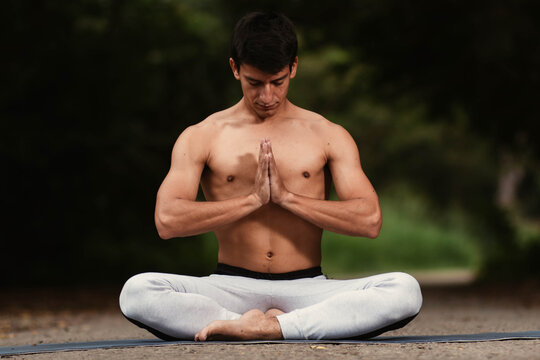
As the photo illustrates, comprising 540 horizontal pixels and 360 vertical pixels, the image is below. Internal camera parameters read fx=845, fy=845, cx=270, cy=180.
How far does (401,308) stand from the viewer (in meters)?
4.14

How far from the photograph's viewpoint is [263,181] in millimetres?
4125

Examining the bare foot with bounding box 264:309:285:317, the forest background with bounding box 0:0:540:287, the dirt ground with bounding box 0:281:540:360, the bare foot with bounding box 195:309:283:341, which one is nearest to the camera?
the dirt ground with bounding box 0:281:540:360

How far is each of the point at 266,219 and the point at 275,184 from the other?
29 centimetres

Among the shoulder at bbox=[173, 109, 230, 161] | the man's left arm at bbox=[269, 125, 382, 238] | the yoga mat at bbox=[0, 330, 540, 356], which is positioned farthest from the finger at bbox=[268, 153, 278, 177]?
the yoga mat at bbox=[0, 330, 540, 356]

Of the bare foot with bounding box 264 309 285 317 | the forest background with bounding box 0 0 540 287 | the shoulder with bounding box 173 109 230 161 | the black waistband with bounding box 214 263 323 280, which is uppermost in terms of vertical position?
the forest background with bounding box 0 0 540 287

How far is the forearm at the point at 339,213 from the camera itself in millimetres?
4152

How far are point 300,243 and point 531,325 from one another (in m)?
2.62

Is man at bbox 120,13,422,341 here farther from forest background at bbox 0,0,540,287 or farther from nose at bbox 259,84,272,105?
forest background at bbox 0,0,540,287

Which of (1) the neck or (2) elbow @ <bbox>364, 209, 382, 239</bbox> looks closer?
(2) elbow @ <bbox>364, 209, 382, 239</bbox>

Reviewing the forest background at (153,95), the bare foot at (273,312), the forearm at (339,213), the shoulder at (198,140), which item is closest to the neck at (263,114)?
the shoulder at (198,140)

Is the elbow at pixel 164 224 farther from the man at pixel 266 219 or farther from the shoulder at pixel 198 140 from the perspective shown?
the shoulder at pixel 198 140

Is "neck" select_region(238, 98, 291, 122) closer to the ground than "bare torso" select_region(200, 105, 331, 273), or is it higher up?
higher up

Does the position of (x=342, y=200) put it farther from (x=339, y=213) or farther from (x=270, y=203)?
(x=270, y=203)

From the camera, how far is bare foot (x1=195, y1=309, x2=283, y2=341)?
405cm
